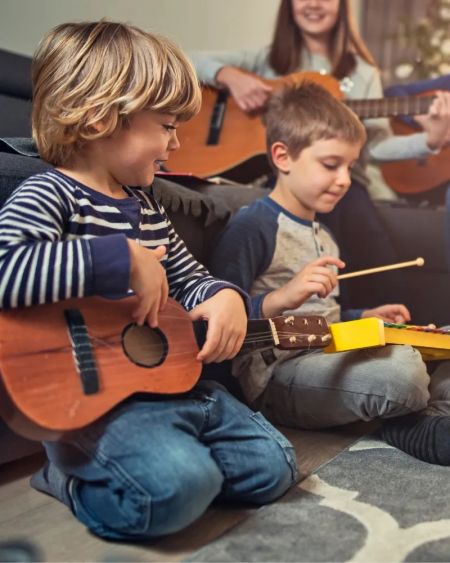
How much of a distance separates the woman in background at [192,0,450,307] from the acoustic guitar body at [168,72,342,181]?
0.04 meters

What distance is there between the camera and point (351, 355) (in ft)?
3.59

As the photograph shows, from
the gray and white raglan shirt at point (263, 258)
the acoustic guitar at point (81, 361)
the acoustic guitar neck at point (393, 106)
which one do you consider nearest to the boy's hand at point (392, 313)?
the gray and white raglan shirt at point (263, 258)

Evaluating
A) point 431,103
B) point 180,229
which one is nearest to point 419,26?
point 431,103

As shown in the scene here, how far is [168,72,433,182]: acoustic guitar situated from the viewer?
5.59ft

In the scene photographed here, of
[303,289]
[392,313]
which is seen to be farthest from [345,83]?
[303,289]

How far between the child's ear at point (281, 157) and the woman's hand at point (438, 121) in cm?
61

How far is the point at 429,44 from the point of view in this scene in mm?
1872

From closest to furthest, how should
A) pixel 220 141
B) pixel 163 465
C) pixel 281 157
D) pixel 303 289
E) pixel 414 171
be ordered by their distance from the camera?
1. pixel 163 465
2. pixel 303 289
3. pixel 281 157
4. pixel 220 141
5. pixel 414 171

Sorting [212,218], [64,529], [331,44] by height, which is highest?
[331,44]

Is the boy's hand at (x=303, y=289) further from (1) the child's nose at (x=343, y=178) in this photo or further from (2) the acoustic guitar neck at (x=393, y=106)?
(2) the acoustic guitar neck at (x=393, y=106)

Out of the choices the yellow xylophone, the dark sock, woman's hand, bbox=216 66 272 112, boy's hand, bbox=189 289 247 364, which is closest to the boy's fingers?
boy's hand, bbox=189 289 247 364

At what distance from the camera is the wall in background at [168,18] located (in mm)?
1324

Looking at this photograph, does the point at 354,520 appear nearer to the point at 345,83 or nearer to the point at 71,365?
the point at 71,365

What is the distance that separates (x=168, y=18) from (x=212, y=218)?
691mm
